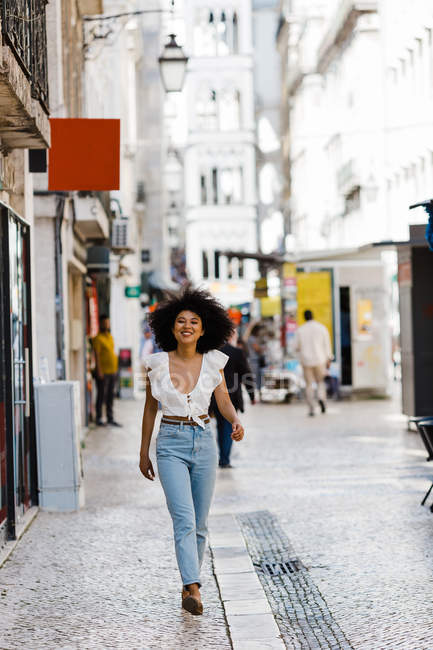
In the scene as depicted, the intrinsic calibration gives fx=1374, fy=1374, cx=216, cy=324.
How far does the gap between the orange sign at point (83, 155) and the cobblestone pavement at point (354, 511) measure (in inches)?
120

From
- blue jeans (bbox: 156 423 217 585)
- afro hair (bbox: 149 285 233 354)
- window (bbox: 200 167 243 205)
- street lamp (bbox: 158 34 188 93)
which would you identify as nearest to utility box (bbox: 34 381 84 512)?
afro hair (bbox: 149 285 233 354)

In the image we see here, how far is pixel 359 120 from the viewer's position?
162 feet

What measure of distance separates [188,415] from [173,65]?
11.9m

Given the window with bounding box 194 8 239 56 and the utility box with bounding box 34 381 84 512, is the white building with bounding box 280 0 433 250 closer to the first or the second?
the window with bounding box 194 8 239 56

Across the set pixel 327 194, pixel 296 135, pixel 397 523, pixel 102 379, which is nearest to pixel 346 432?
pixel 102 379

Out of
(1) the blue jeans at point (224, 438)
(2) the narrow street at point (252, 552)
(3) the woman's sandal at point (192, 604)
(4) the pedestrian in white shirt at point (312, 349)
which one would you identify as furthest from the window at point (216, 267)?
(3) the woman's sandal at point (192, 604)

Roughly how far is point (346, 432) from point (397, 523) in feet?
33.2

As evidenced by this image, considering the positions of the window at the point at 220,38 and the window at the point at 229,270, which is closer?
the window at the point at 229,270

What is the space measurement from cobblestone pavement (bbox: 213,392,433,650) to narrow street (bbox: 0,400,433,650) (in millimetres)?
15

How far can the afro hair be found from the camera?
788 cm

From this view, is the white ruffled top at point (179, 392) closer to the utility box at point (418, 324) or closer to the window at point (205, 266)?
the utility box at point (418, 324)

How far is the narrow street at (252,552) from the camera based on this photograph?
6.95m

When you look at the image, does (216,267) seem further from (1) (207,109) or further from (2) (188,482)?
(2) (188,482)

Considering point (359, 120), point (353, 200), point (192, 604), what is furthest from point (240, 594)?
point (353, 200)
